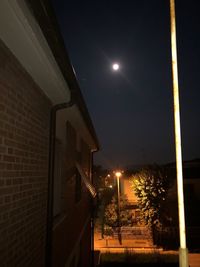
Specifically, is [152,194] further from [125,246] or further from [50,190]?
[50,190]

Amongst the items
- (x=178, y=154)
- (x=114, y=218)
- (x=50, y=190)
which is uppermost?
(x=178, y=154)

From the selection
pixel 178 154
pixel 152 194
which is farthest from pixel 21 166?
pixel 152 194

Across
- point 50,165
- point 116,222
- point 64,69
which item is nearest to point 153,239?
point 116,222

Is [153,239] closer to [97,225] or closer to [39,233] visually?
[97,225]

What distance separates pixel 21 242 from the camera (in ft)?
9.29

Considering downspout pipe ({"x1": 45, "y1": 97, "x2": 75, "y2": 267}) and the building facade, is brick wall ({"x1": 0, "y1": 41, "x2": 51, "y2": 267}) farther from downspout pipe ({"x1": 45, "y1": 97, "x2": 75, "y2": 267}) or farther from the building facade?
downspout pipe ({"x1": 45, "y1": 97, "x2": 75, "y2": 267})

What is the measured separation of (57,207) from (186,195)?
2466cm

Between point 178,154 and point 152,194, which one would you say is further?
point 152,194

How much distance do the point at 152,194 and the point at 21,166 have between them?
1835cm

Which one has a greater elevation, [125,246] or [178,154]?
[178,154]

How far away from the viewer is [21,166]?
290 cm

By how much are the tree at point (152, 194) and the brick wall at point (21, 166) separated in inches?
671

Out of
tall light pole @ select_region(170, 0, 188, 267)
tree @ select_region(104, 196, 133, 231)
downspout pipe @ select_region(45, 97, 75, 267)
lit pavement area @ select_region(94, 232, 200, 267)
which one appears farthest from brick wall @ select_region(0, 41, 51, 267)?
tree @ select_region(104, 196, 133, 231)

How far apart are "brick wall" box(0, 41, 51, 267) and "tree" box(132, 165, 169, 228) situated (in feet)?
55.9
